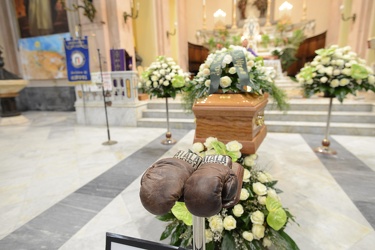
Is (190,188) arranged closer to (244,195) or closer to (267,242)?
(244,195)

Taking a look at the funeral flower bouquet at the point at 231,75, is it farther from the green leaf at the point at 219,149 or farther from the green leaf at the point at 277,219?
the green leaf at the point at 277,219

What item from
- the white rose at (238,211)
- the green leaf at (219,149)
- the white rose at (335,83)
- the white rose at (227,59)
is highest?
the white rose at (227,59)

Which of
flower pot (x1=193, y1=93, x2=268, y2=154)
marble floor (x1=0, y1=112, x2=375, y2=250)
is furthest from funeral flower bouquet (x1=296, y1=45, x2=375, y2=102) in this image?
flower pot (x1=193, y1=93, x2=268, y2=154)

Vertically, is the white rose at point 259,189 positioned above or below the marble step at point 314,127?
above

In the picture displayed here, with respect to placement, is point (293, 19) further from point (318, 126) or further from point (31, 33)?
point (31, 33)

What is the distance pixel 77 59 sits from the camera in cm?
487

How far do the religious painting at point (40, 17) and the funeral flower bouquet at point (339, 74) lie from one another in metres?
7.38

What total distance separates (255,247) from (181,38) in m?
10.3

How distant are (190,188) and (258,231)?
0.89 metres

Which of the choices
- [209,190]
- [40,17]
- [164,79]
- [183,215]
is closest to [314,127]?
[164,79]

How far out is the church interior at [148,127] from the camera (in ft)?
5.46

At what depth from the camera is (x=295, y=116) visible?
462cm

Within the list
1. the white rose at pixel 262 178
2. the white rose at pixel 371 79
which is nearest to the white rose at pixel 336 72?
the white rose at pixel 371 79

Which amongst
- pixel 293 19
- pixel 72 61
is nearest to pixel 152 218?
pixel 72 61
